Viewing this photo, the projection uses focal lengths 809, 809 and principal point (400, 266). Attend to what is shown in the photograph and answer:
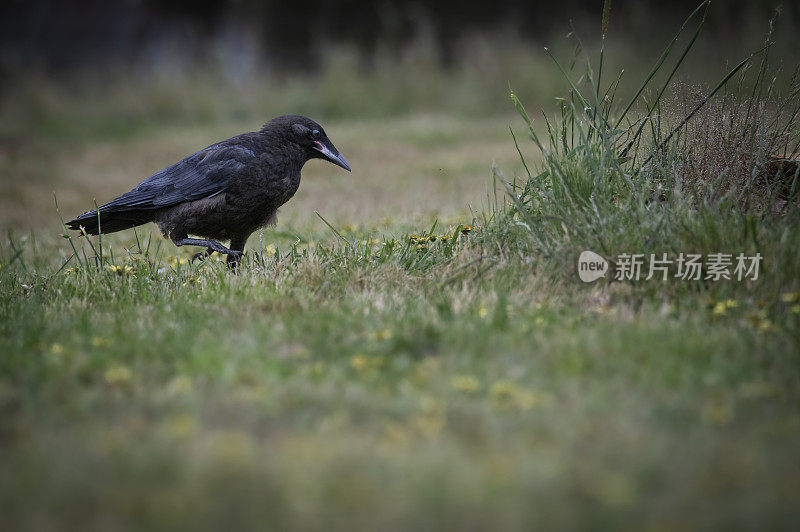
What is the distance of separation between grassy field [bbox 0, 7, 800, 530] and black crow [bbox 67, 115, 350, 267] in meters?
0.40

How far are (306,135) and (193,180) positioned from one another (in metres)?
0.75

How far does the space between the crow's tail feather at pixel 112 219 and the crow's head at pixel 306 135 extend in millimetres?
969

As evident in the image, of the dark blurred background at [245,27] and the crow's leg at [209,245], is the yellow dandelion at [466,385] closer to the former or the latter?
the crow's leg at [209,245]

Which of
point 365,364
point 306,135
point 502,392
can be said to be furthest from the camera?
point 306,135

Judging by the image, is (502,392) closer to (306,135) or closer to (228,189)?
(228,189)

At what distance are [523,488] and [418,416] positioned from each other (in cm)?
54

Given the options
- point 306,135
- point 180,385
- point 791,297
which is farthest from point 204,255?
point 791,297

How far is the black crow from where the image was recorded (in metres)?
4.80

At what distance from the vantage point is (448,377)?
2.90 meters

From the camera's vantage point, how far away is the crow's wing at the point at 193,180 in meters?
4.81

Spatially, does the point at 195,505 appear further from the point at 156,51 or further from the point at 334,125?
the point at 156,51

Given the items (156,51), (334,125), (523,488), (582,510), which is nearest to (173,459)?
(523,488)

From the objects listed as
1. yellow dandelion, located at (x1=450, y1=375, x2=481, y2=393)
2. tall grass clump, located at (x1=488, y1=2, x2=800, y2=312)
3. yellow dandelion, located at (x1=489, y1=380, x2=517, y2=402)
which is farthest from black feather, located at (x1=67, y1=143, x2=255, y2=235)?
yellow dandelion, located at (x1=489, y1=380, x2=517, y2=402)

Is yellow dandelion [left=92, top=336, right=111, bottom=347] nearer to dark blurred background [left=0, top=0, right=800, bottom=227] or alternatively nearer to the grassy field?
the grassy field
